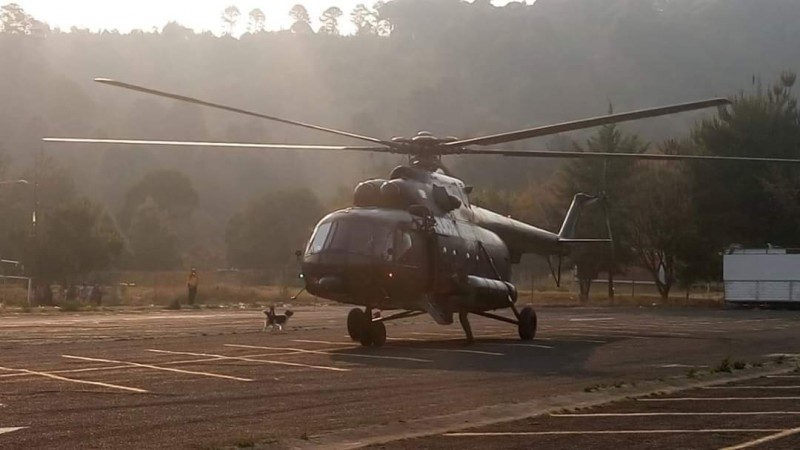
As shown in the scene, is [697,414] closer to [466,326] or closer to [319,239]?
[319,239]

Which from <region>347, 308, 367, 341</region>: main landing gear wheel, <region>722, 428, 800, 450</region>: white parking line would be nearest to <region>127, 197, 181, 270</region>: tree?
<region>347, 308, 367, 341</region>: main landing gear wheel

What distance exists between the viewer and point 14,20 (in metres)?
196

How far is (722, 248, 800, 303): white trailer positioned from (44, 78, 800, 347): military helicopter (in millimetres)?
28396

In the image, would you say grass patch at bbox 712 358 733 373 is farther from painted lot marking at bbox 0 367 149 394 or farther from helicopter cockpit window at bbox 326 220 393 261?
painted lot marking at bbox 0 367 149 394

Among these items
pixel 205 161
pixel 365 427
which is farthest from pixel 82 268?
pixel 205 161

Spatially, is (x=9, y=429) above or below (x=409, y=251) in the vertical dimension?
below

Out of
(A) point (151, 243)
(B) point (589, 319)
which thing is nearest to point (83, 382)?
(B) point (589, 319)

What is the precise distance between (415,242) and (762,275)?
33452 millimetres

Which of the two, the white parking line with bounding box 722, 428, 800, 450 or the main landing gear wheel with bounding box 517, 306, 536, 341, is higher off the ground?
the main landing gear wheel with bounding box 517, 306, 536, 341

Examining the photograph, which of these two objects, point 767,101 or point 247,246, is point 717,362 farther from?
point 247,246

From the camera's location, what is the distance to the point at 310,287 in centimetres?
2084

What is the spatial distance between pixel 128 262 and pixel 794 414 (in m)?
85.2

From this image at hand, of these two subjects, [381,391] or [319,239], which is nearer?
[381,391]

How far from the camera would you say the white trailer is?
166 feet
